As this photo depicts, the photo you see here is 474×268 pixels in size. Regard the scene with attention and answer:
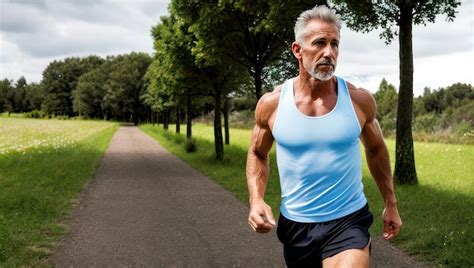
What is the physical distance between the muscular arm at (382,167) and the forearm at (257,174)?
655mm

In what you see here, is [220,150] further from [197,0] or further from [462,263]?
[462,263]

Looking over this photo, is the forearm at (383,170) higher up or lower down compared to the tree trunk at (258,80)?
lower down

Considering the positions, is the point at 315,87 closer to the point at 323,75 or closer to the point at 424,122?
the point at 323,75

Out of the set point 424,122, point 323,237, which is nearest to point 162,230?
point 323,237

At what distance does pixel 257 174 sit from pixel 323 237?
1.99 ft

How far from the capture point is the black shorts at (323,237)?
110 inches

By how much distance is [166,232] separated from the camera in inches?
325

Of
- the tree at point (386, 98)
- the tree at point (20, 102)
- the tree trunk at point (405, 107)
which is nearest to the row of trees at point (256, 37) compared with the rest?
the tree trunk at point (405, 107)

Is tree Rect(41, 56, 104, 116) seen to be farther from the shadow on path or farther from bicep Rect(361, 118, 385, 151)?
bicep Rect(361, 118, 385, 151)

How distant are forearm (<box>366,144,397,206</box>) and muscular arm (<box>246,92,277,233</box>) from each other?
2.22 ft

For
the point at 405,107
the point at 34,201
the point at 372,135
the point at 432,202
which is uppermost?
the point at 405,107

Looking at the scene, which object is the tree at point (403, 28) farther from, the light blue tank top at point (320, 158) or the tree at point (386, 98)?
the tree at point (386, 98)

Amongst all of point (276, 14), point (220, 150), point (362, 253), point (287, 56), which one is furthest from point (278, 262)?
point (220, 150)

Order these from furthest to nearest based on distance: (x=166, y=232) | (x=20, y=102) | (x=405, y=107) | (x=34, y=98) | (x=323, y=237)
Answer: (x=20, y=102) → (x=34, y=98) → (x=405, y=107) → (x=166, y=232) → (x=323, y=237)
